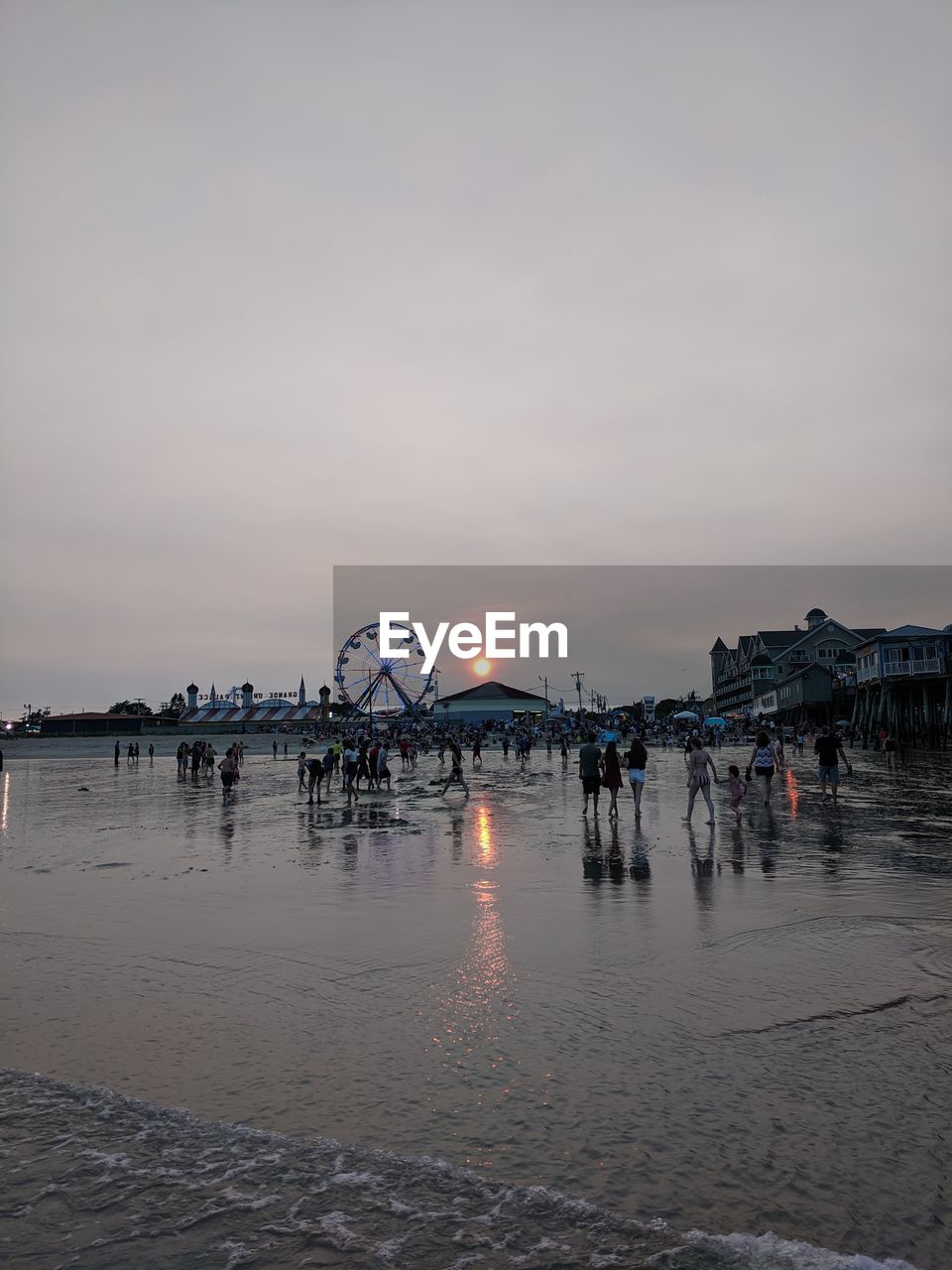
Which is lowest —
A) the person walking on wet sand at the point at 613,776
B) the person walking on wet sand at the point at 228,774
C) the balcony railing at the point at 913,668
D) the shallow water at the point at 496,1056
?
the person walking on wet sand at the point at 228,774

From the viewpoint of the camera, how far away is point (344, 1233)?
3.46 meters

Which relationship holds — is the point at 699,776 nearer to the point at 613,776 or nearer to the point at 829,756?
the point at 613,776

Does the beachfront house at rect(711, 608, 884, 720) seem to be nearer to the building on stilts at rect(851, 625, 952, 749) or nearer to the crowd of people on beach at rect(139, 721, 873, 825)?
the building on stilts at rect(851, 625, 952, 749)

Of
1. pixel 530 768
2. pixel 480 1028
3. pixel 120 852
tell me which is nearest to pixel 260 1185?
pixel 480 1028

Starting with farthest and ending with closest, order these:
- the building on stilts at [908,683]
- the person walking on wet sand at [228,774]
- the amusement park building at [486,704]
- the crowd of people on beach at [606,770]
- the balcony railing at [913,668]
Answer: the amusement park building at [486,704] → the balcony railing at [913,668] → the building on stilts at [908,683] → the person walking on wet sand at [228,774] → the crowd of people on beach at [606,770]

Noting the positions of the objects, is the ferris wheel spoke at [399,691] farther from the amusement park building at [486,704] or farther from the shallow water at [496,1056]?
the shallow water at [496,1056]

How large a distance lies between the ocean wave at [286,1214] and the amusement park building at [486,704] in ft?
475

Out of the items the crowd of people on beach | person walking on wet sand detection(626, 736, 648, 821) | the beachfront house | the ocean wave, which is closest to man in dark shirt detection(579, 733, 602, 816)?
the crowd of people on beach

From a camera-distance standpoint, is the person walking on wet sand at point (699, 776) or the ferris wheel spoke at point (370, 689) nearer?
the person walking on wet sand at point (699, 776)

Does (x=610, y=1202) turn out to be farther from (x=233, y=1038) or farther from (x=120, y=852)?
(x=120, y=852)

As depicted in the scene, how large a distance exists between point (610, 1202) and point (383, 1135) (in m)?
1.21

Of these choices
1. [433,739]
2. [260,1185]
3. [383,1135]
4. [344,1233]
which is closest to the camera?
[344,1233]

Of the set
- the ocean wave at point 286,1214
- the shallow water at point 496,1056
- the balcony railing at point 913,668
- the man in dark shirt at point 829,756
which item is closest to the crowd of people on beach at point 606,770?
the man in dark shirt at point 829,756

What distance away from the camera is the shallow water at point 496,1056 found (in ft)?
11.6
